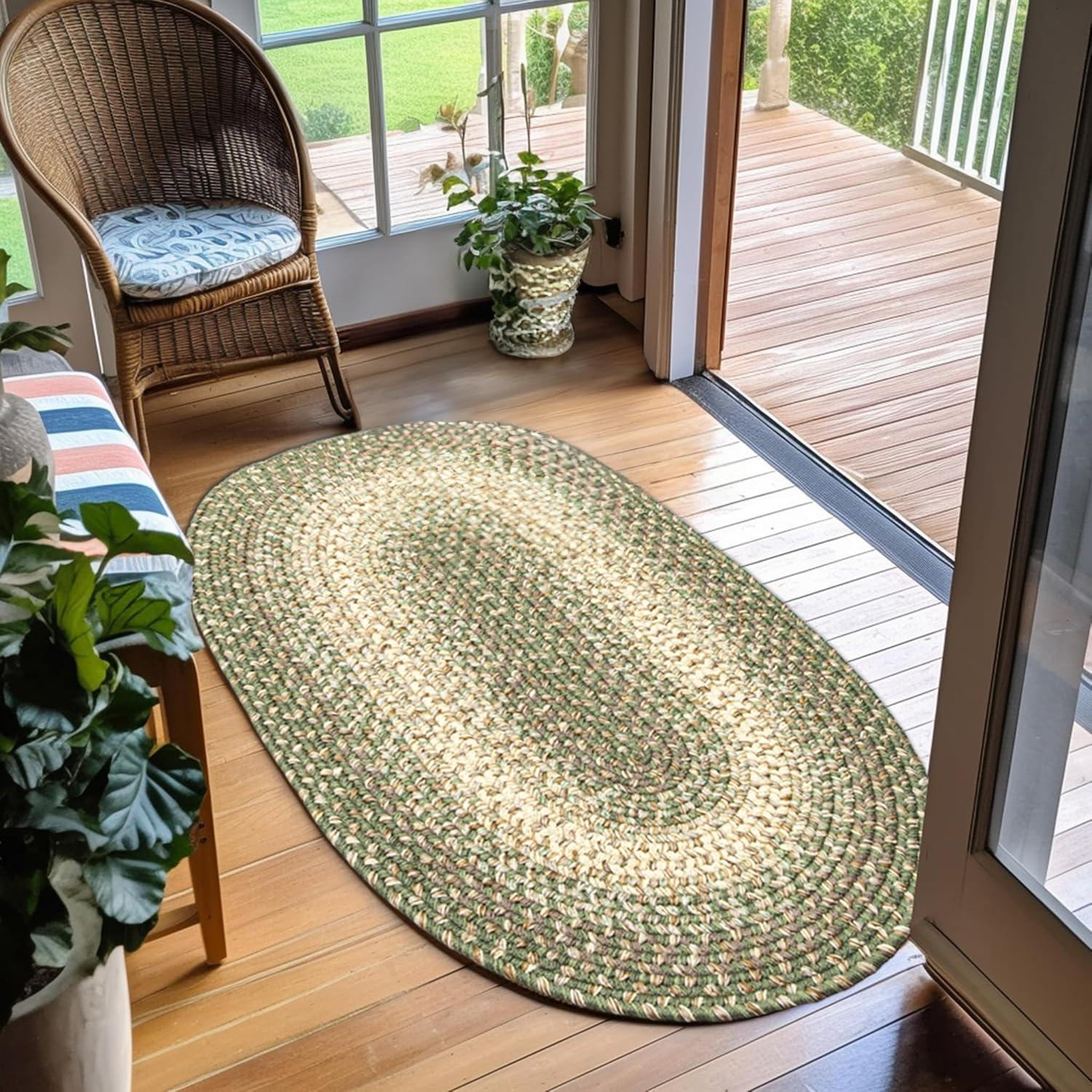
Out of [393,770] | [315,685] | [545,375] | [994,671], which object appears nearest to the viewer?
[994,671]

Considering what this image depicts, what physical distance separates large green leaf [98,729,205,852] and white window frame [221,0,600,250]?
2.17 metres

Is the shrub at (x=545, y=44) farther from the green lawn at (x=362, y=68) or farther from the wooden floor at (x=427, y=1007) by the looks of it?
the wooden floor at (x=427, y=1007)

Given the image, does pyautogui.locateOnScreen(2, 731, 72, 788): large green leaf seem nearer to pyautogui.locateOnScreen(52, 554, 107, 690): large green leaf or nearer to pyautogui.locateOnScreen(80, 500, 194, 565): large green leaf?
pyautogui.locateOnScreen(52, 554, 107, 690): large green leaf

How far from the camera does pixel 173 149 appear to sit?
3.12 meters

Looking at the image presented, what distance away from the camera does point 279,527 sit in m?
2.85

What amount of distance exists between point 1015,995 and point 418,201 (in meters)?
2.35

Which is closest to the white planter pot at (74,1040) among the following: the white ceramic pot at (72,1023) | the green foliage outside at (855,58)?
the white ceramic pot at (72,1023)

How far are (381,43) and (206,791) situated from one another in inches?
85.8

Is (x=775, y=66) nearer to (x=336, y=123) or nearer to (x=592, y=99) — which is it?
(x=592, y=99)

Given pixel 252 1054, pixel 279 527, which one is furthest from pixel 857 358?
pixel 252 1054

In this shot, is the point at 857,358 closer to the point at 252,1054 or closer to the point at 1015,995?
the point at 1015,995

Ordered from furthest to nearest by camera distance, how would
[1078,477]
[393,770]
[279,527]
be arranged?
[279,527] < [393,770] < [1078,477]

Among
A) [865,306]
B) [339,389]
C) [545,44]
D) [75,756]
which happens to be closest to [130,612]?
[75,756]

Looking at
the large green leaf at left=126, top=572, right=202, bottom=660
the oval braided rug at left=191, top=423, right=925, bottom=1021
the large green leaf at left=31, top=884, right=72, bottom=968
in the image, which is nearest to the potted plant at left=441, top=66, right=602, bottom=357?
the oval braided rug at left=191, top=423, right=925, bottom=1021
